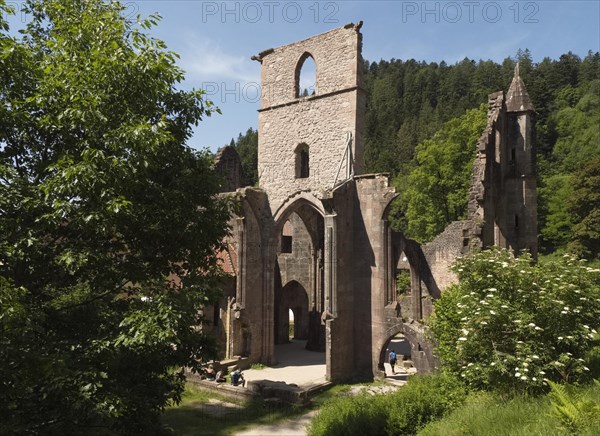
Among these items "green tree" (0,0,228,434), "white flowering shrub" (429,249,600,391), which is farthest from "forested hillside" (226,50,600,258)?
"green tree" (0,0,228,434)

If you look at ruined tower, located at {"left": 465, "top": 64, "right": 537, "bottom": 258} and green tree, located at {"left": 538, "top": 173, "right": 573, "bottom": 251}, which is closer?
ruined tower, located at {"left": 465, "top": 64, "right": 537, "bottom": 258}

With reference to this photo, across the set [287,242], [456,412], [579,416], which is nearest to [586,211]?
[287,242]

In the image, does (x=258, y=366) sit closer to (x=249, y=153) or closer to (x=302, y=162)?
(x=302, y=162)

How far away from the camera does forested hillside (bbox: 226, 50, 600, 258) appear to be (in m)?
31.9

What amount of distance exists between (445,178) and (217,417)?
23247 millimetres

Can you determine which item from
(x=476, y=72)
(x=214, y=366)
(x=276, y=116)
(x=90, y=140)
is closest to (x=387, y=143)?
(x=476, y=72)

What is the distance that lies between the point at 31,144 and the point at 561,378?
1053 centimetres

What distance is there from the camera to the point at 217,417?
44.3 feet

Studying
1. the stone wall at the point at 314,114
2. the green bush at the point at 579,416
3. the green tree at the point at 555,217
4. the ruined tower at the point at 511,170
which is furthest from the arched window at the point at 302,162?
the green tree at the point at 555,217

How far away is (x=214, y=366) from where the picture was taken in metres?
17.7

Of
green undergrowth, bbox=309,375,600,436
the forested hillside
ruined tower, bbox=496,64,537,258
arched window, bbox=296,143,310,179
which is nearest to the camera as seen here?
green undergrowth, bbox=309,375,600,436

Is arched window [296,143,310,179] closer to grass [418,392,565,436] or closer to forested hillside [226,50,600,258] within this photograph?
forested hillside [226,50,600,258]

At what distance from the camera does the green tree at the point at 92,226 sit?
5.02 m

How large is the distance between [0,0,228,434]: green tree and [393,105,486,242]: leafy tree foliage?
26.3 metres
